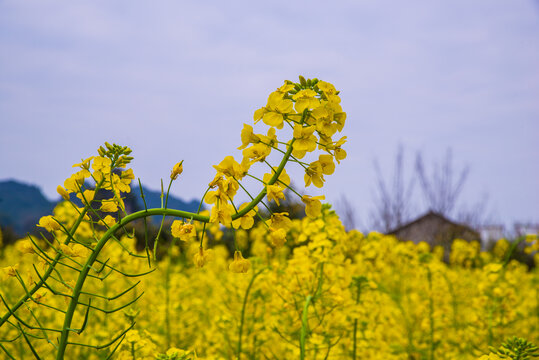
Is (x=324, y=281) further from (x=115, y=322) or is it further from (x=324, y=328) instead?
(x=115, y=322)

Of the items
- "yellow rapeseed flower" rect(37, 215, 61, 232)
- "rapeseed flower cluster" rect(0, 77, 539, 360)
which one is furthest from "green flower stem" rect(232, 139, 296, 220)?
"yellow rapeseed flower" rect(37, 215, 61, 232)

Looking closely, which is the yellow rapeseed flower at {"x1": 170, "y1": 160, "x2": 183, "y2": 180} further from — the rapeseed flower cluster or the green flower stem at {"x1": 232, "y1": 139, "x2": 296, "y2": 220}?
the green flower stem at {"x1": 232, "y1": 139, "x2": 296, "y2": 220}

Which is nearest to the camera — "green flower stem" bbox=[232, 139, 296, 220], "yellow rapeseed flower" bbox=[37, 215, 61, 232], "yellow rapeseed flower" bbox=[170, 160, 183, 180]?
"green flower stem" bbox=[232, 139, 296, 220]

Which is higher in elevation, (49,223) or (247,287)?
(247,287)

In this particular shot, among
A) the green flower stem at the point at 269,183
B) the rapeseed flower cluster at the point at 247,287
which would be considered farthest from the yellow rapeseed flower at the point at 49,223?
the green flower stem at the point at 269,183

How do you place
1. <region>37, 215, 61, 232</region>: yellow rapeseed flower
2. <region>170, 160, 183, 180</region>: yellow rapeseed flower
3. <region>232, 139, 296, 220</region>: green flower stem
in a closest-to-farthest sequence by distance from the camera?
<region>232, 139, 296, 220</region>: green flower stem, <region>170, 160, 183, 180</region>: yellow rapeseed flower, <region>37, 215, 61, 232</region>: yellow rapeseed flower

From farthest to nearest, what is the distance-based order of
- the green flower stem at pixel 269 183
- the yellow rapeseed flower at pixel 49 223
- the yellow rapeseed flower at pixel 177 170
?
the yellow rapeseed flower at pixel 49 223
the yellow rapeseed flower at pixel 177 170
the green flower stem at pixel 269 183

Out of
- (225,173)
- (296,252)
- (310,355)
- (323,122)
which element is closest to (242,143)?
(225,173)

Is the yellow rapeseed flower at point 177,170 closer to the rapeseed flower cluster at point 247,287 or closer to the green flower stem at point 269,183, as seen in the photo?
the rapeseed flower cluster at point 247,287

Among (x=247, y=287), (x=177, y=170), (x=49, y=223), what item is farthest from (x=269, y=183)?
(x=247, y=287)

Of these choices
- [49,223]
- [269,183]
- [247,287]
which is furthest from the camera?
[247,287]

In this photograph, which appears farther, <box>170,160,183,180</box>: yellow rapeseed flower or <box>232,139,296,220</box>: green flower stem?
<box>170,160,183,180</box>: yellow rapeseed flower

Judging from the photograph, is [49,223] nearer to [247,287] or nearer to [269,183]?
[269,183]

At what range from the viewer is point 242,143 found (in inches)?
49.8
